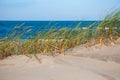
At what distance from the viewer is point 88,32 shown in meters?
5.25

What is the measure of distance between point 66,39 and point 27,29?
0.84 m

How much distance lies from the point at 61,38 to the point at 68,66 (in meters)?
1.48

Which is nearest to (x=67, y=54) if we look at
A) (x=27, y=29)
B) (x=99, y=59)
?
(x=99, y=59)

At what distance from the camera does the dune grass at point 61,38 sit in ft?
15.1

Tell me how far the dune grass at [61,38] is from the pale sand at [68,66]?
0.42 meters

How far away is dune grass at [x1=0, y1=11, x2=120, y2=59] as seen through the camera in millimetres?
4606

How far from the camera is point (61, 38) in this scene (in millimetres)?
5062

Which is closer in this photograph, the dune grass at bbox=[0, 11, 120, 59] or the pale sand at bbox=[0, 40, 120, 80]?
the pale sand at bbox=[0, 40, 120, 80]

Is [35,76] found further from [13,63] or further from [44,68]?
[13,63]

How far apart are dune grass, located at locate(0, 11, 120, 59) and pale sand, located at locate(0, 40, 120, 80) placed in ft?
1.37

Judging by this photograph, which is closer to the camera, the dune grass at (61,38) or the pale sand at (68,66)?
the pale sand at (68,66)

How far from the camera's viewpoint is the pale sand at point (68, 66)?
10.7ft

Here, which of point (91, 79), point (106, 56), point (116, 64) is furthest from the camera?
point (106, 56)

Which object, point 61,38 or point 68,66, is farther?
point 61,38
